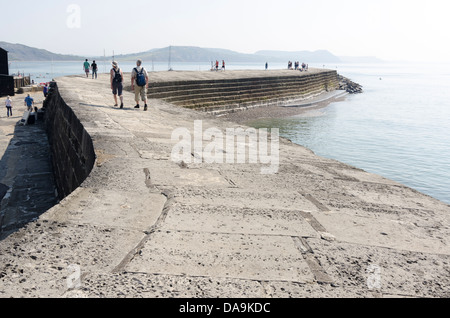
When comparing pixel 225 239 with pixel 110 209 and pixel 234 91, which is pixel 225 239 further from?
pixel 234 91

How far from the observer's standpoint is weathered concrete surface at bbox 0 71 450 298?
2150 mm

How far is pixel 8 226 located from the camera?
7242 millimetres

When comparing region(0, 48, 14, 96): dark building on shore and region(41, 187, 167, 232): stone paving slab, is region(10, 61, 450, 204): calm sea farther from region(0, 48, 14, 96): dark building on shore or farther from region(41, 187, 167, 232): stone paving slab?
region(0, 48, 14, 96): dark building on shore

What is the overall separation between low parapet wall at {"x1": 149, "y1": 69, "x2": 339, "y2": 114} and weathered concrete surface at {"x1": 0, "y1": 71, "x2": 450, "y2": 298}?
15.6 meters

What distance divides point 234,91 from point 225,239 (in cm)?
2554

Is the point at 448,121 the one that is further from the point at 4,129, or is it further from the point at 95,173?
the point at 95,173

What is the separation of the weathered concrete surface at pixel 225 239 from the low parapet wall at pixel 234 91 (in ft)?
51.1

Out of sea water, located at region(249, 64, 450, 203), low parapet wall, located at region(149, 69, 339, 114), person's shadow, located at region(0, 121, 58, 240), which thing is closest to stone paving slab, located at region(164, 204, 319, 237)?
person's shadow, located at region(0, 121, 58, 240)

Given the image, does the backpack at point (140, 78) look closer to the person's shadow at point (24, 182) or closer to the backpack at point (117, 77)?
the backpack at point (117, 77)

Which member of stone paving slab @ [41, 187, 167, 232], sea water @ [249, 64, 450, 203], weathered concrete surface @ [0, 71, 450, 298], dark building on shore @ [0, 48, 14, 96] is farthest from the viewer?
dark building on shore @ [0, 48, 14, 96]

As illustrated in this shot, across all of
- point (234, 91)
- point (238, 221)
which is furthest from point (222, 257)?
point (234, 91)

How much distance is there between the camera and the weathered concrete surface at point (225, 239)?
7.06 ft

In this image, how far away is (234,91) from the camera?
2769 cm
